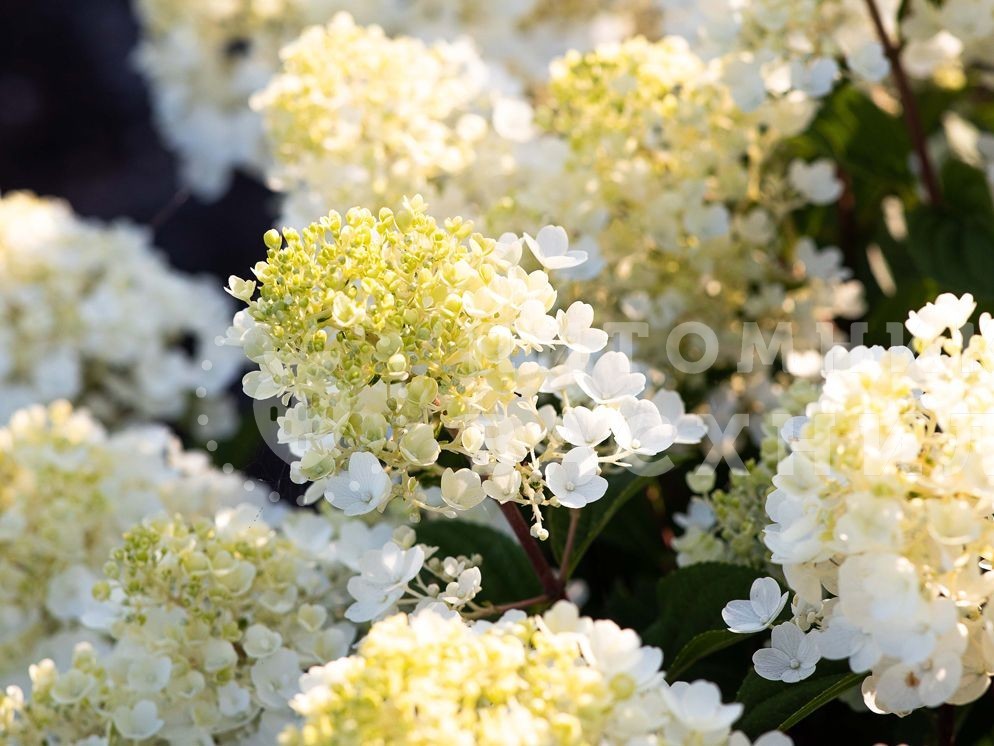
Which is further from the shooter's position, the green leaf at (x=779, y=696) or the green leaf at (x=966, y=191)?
the green leaf at (x=966, y=191)

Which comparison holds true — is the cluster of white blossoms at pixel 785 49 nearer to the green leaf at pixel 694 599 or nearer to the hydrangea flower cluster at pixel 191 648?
the green leaf at pixel 694 599

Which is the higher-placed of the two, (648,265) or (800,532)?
(648,265)

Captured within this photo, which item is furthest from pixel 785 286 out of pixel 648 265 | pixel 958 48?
pixel 958 48

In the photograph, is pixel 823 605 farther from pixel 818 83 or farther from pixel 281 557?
pixel 818 83

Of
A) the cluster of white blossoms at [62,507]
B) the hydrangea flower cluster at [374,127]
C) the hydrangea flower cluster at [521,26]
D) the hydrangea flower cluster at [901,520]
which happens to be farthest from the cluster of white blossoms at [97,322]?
the hydrangea flower cluster at [901,520]

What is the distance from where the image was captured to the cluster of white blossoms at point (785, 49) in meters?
0.92

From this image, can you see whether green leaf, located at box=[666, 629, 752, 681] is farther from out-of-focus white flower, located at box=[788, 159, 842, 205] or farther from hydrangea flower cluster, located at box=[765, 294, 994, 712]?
out-of-focus white flower, located at box=[788, 159, 842, 205]

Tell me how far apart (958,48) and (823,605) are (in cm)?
65

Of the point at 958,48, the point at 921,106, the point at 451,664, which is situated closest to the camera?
the point at 451,664

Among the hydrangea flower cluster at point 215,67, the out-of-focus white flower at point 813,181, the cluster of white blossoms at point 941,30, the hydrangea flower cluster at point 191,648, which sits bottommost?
the hydrangea flower cluster at point 191,648

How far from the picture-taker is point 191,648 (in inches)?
28.3

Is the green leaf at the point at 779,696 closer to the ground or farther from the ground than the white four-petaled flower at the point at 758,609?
closer to the ground

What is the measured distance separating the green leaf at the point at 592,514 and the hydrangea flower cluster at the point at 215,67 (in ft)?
3.23

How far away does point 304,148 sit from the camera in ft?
3.31
